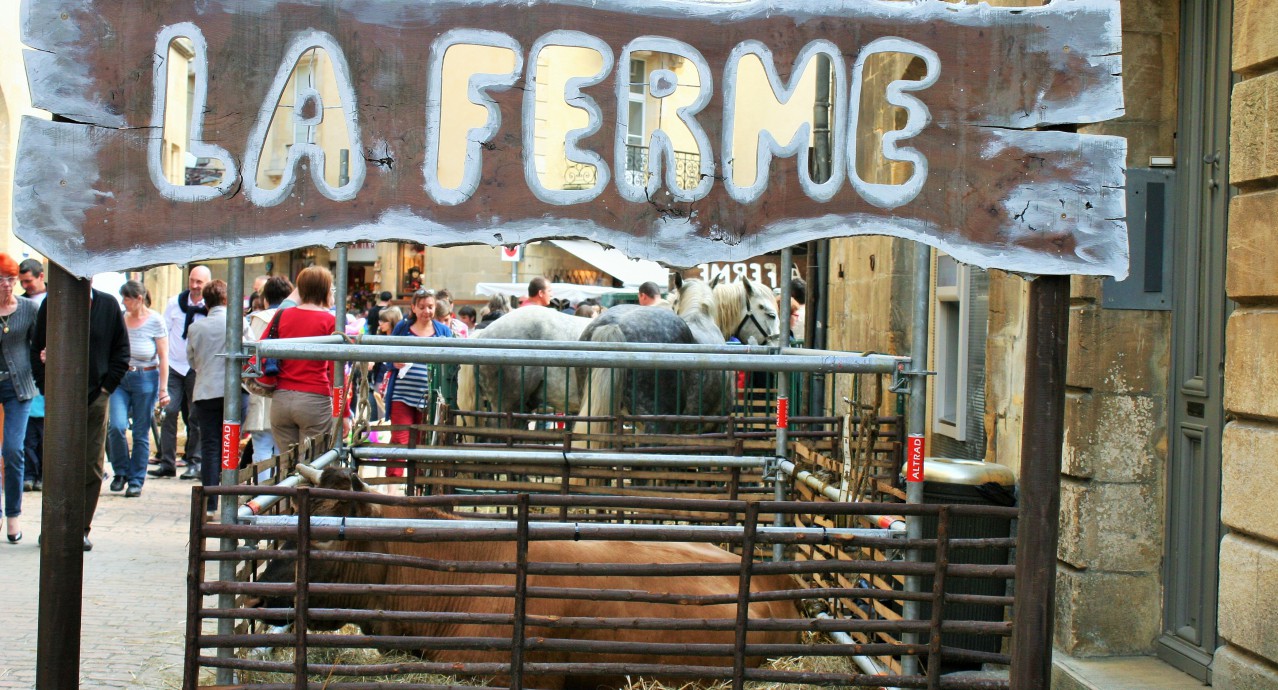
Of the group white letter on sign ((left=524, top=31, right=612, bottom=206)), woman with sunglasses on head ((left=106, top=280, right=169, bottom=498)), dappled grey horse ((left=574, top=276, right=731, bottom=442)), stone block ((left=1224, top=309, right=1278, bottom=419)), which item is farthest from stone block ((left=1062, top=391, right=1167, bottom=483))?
woman with sunglasses on head ((left=106, top=280, right=169, bottom=498))

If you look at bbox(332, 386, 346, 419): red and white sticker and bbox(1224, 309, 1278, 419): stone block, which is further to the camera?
bbox(332, 386, 346, 419): red and white sticker

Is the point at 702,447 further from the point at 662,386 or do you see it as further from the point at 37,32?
the point at 37,32

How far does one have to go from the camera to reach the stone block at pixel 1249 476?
454 cm

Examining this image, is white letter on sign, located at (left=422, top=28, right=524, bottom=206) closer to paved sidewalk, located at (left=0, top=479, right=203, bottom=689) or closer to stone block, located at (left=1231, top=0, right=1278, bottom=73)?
paved sidewalk, located at (left=0, top=479, right=203, bottom=689)

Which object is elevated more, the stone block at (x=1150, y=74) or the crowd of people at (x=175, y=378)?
the stone block at (x=1150, y=74)

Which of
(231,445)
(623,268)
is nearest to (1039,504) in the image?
(231,445)

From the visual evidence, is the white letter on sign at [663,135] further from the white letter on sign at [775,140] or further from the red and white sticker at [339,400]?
the red and white sticker at [339,400]

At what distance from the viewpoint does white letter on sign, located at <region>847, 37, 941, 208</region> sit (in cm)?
360

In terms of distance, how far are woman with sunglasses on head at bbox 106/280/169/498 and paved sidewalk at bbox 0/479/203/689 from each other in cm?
40

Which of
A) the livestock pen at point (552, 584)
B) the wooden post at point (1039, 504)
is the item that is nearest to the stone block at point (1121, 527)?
the livestock pen at point (552, 584)

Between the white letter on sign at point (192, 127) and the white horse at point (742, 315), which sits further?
the white horse at point (742, 315)

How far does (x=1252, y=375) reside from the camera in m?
4.68

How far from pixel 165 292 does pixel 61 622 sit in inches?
1087

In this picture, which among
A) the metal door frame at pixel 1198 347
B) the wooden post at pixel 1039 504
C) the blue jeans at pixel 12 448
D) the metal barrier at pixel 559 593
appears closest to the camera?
the wooden post at pixel 1039 504
